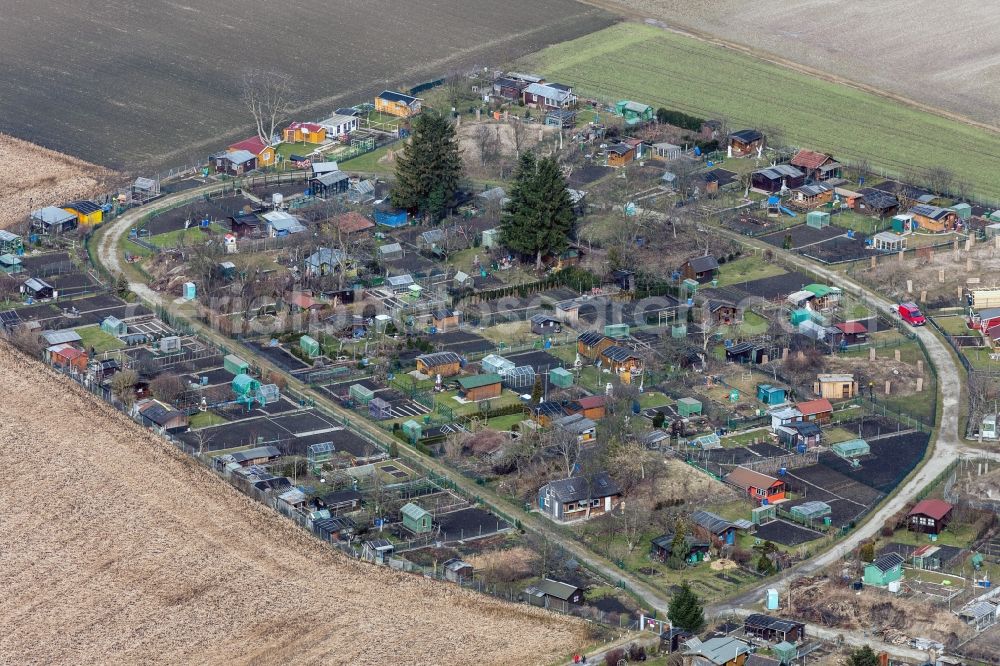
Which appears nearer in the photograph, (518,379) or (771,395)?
(771,395)

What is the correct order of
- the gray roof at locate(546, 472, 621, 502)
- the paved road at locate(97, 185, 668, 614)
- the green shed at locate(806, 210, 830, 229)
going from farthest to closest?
the green shed at locate(806, 210, 830, 229), the gray roof at locate(546, 472, 621, 502), the paved road at locate(97, 185, 668, 614)

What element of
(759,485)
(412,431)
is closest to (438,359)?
(412,431)

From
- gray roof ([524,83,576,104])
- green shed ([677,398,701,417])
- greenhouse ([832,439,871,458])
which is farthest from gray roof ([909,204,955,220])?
greenhouse ([832,439,871,458])

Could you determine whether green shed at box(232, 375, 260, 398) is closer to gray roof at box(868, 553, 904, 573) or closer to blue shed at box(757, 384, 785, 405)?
blue shed at box(757, 384, 785, 405)

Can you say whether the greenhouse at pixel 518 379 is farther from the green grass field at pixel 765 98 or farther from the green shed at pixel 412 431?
the green grass field at pixel 765 98

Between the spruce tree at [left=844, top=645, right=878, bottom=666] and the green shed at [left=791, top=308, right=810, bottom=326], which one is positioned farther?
the green shed at [left=791, top=308, right=810, bottom=326]

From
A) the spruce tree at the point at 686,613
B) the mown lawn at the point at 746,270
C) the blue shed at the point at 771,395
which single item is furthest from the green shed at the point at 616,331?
the spruce tree at the point at 686,613

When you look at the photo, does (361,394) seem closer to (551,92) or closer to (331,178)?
(331,178)
